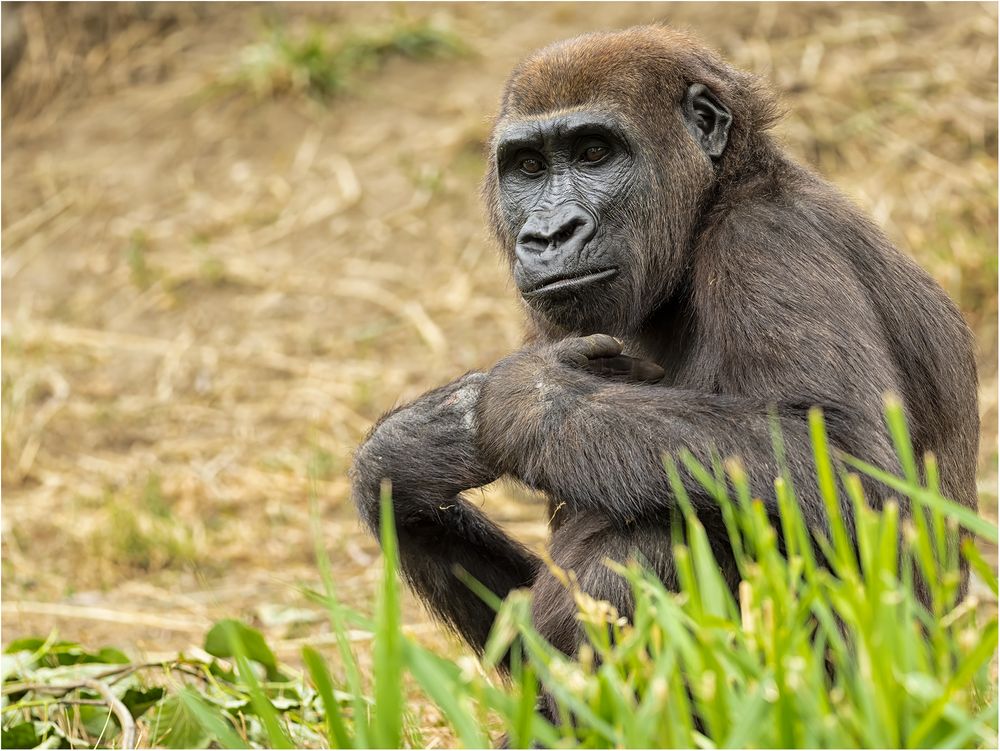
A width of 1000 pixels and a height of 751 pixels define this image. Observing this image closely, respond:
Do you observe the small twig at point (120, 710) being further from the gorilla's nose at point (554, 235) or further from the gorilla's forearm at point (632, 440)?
the gorilla's nose at point (554, 235)

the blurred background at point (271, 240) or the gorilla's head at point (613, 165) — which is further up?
the gorilla's head at point (613, 165)

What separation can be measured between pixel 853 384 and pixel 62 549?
5.01 metres

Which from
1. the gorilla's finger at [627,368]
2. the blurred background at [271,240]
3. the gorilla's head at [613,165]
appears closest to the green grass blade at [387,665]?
the gorilla's finger at [627,368]

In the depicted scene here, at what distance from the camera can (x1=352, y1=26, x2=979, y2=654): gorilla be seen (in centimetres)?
388

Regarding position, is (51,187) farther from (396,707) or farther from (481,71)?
(396,707)

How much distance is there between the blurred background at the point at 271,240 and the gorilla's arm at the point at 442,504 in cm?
112

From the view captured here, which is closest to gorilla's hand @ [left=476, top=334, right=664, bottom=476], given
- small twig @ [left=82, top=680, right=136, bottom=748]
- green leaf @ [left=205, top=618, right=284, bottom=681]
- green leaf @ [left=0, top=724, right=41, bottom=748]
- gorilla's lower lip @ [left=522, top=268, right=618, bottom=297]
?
gorilla's lower lip @ [left=522, top=268, right=618, bottom=297]

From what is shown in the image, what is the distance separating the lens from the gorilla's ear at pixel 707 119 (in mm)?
4664

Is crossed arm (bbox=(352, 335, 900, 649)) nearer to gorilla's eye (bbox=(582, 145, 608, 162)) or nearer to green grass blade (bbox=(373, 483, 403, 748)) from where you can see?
gorilla's eye (bbox=(582, 145, 608, 162))

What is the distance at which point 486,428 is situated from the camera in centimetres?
414

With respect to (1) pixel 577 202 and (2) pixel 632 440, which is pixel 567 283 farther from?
(2) pixel 632 440

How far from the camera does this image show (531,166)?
484 centimetres

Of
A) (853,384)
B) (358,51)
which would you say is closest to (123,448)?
(358,51)

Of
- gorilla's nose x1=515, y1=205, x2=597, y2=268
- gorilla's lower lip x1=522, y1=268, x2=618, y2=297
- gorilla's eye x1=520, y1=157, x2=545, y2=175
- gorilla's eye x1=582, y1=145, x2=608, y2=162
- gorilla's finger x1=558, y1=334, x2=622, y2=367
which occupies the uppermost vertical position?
gorilla's eye x1=582, y1=145, x2=608, y2=162
